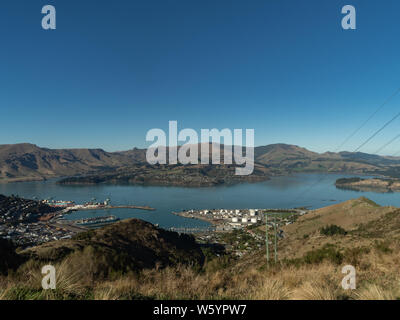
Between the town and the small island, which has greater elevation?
the small island

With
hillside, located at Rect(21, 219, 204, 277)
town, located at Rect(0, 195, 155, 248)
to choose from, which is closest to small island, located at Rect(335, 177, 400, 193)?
town, located at Rect(0, 195, 155, 248)

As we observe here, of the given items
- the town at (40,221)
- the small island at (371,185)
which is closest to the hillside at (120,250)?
the town at (40,221)

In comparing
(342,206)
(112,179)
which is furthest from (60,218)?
(112,179)

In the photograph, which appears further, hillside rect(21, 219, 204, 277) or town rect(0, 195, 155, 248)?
town rect(0, 195, 155, 248)

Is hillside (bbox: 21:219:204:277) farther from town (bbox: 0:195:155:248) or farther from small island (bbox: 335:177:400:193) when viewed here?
small island (bbox: 335:177:400:193)

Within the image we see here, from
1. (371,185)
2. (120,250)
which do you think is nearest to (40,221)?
(120,250)

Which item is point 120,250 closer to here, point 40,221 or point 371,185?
point 40,221

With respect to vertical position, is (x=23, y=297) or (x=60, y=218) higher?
(x=23, y=297)

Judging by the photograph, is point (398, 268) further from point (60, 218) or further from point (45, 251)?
point (60, 218)

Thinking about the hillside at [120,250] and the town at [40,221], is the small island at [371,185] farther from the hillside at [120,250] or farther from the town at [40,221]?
the hillside at [120,250]
